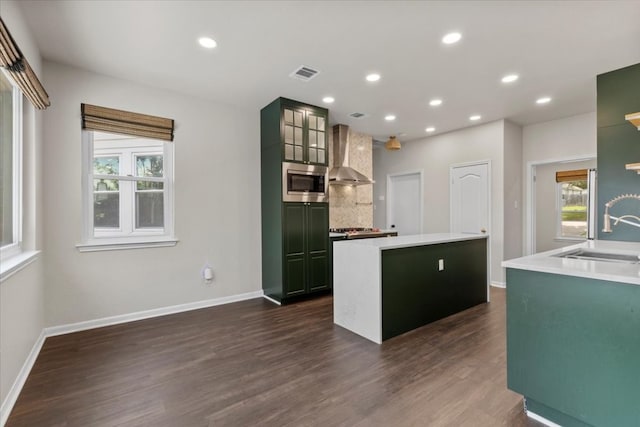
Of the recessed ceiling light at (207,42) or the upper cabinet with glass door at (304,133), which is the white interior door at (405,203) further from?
the recessed ceiling light at (207,42)

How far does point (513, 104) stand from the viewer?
4203 millimetres

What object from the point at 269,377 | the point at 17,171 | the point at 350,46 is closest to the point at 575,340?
the point at 269,377

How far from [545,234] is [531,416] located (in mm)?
5610

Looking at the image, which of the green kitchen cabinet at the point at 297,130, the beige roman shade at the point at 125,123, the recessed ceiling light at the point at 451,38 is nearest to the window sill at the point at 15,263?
the beige roman shade at the point at 125,123

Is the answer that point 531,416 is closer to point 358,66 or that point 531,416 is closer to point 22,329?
point 358,66

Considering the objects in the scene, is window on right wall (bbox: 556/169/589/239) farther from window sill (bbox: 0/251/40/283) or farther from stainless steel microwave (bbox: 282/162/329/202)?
window sill (bbox: 0/251/40/283)

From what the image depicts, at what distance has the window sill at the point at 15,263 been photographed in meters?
1.83

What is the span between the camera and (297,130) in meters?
4.18

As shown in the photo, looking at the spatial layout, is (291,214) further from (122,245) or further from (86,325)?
(86,325)

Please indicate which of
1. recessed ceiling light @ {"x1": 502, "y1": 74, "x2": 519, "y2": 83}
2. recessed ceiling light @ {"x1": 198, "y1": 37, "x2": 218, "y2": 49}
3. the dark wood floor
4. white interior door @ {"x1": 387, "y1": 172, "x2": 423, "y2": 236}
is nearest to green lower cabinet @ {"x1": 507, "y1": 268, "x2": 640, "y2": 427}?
the dark wood floor

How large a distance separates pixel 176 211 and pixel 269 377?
2466mm

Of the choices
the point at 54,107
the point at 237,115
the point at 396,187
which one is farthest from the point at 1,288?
the point at 396,187

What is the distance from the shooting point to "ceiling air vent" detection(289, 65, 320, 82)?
315cm

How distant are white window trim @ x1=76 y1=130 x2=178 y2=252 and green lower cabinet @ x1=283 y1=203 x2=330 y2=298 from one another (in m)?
1.47
